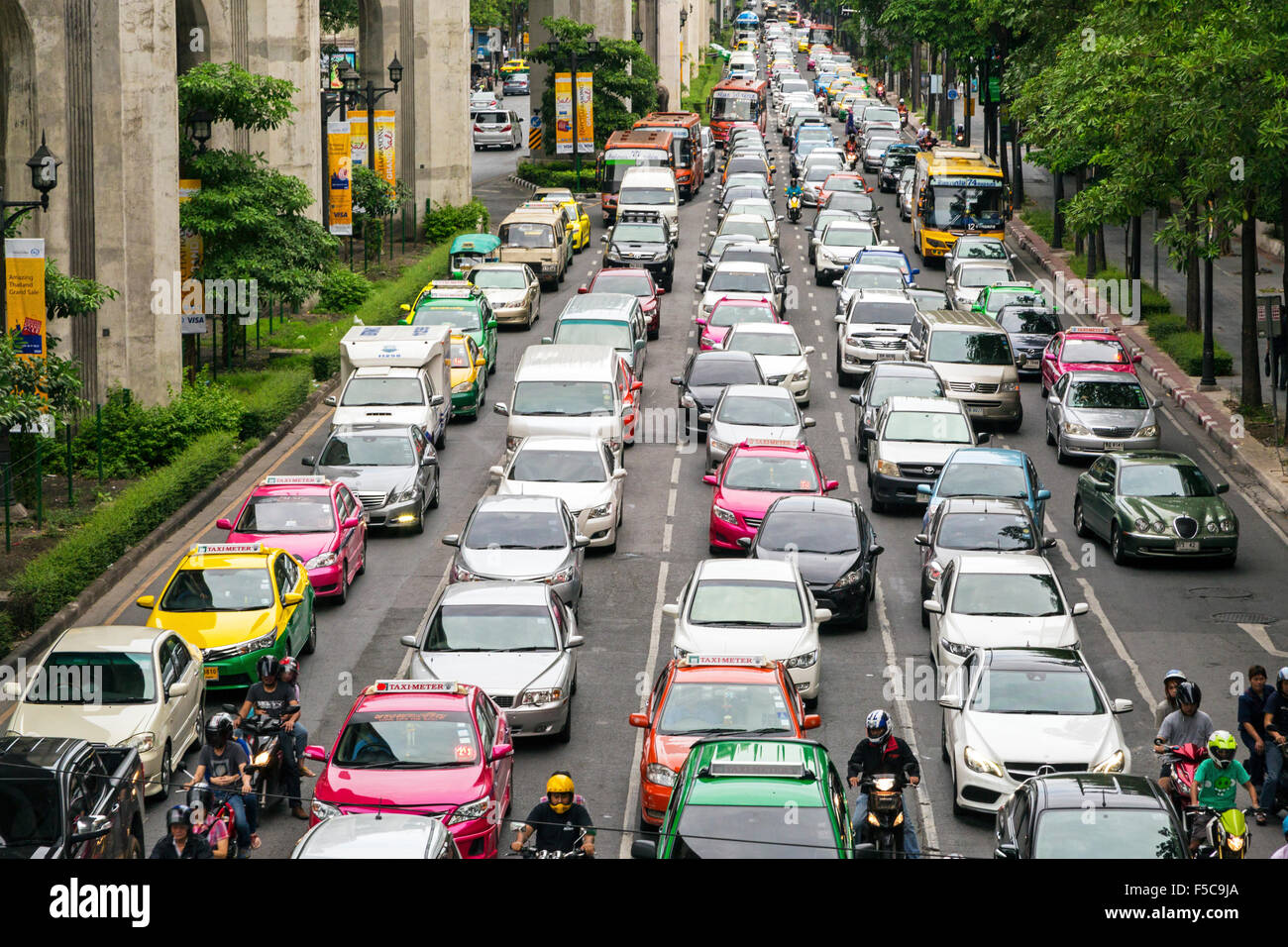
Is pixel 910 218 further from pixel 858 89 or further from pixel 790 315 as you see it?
pixel 858 89

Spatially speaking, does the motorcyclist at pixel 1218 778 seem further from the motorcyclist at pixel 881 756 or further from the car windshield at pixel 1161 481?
the car windshield at pixel 1161 481

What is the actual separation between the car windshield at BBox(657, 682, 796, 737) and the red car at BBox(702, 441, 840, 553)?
858 cm

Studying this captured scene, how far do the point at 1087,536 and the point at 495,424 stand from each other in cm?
1254

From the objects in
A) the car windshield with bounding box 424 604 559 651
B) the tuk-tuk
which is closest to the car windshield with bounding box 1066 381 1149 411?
the car windshield with bounding box 424 604 559 651

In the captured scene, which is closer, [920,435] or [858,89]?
[920,435]

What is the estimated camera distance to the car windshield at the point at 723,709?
18047 mm

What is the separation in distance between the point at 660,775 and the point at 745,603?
4.57 m

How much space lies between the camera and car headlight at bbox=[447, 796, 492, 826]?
16.4m

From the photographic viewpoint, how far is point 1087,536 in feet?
96.8

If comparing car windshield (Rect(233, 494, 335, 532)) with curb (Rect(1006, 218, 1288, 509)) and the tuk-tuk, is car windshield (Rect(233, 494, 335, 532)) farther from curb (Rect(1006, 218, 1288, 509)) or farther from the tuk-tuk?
the tuk-tuk

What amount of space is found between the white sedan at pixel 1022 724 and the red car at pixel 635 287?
79.8 ft
